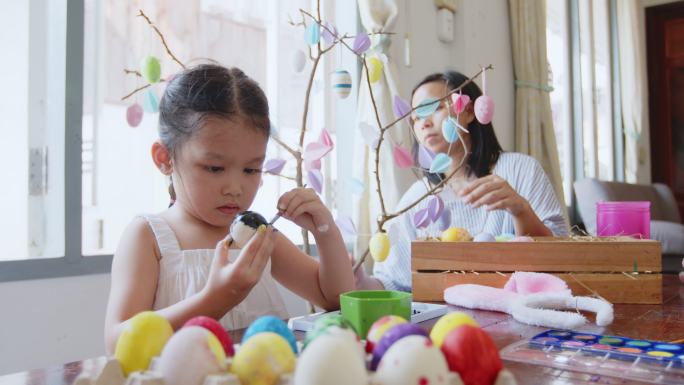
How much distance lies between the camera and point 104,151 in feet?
5.93

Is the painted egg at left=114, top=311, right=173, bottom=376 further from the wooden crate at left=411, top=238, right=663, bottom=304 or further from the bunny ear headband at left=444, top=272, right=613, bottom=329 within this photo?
the wooden crate at left=411, top=238, right=663, bottom=304

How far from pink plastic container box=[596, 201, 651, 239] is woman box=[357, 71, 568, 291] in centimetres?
24

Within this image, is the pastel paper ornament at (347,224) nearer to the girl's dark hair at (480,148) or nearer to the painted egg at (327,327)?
the girl's dark hair at (480,148)

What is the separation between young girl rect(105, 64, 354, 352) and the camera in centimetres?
97

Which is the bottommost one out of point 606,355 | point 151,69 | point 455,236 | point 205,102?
point 606,355

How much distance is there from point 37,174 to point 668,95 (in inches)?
211

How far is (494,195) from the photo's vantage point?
5.00 feet

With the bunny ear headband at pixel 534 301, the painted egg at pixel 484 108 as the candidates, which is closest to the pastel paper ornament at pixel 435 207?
the painted egg at pixel 484 108

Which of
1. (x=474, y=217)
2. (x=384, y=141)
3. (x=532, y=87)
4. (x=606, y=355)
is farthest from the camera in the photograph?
(x=532, y=87)

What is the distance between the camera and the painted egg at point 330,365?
14.8 inches

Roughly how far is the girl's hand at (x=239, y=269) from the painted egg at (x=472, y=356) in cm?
41

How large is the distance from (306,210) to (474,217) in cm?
94

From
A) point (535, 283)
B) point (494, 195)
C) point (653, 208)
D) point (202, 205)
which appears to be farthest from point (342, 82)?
point (653, 208)

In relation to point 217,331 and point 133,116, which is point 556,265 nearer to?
point 217,331
